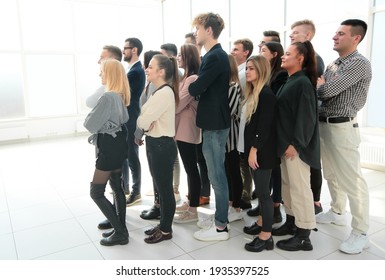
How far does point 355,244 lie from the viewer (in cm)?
232

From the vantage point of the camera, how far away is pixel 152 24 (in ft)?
28.2

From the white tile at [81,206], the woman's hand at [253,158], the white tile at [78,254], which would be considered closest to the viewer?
the woman's hand at [253,158]

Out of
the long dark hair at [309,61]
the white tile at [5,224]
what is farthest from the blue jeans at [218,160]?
the white tile at [5,224]

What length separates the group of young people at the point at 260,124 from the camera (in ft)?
→ 7.26

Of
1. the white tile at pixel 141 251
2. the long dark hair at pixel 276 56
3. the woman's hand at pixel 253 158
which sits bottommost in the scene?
the white tile at pixel 141 251

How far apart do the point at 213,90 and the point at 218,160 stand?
530 millimetres

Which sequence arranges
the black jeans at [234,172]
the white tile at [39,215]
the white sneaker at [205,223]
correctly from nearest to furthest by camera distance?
the white sneaker at [205,223], the black jeans at [234,172], the white tile at [39,215]

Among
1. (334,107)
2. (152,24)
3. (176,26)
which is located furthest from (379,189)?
(152,24)

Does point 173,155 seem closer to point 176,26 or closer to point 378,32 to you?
point 378,32

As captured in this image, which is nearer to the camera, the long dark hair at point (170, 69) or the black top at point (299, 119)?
the black top at point (299, 119)

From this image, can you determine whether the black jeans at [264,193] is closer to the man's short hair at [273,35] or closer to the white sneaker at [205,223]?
the white sneaker at [205,223]

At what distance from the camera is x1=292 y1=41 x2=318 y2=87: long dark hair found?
2.20 meters

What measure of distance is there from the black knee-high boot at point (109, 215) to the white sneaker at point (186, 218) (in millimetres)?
525

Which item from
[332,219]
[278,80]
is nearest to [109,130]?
[278,80]
